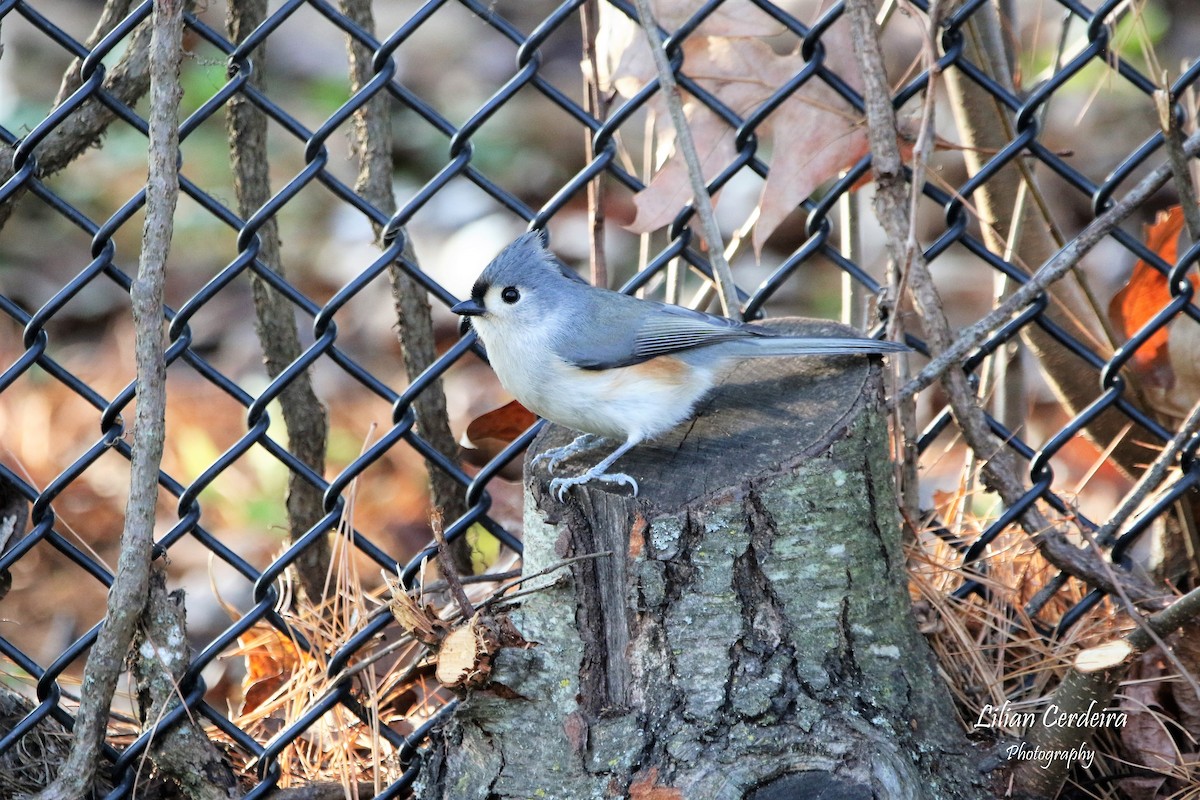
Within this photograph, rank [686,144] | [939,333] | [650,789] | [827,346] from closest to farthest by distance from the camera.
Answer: [650,789], [827,346], [686,144], [939,333]

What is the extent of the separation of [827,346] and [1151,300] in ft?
4.10

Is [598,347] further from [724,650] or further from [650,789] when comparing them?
[650,789]

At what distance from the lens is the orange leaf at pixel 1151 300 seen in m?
2.98

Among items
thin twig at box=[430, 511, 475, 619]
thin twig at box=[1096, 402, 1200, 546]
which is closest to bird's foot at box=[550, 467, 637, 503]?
thin twig at box=[430, 511, 475, 619]

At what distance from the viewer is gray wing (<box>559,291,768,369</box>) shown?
2.40 m

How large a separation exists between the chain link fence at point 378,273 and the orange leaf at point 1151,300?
0.08 ft

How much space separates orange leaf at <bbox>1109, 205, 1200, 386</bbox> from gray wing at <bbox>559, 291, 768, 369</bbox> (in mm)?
1239

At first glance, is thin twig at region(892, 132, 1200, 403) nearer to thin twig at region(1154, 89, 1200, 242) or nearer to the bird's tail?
thin twig at region(1154, 89, 1200, 242)

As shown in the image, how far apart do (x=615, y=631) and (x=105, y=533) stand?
10.9 ft

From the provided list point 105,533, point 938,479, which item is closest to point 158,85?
point 105,533

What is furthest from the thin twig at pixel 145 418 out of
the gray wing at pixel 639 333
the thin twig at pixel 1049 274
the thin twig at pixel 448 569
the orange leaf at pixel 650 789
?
the thin twig at pixel 1049 274

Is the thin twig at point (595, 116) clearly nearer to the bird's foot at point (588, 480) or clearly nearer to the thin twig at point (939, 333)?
the thin twig at point (939, 333)

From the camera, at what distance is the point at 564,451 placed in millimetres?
2373

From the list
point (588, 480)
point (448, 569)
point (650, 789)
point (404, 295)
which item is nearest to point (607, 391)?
point (588, 480)
